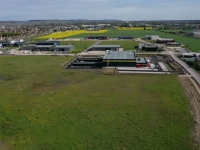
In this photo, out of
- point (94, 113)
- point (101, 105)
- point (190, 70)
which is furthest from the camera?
point (190, 70)

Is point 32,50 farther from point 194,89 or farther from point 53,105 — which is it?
point 194,89

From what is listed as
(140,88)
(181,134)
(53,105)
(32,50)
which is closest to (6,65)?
(32,50)

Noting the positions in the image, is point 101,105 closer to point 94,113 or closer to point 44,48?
point 94,113

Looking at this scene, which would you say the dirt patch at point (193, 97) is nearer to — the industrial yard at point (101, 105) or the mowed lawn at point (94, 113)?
the industrial yard at point (101, 105)

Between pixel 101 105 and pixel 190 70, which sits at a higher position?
pixel 190 70

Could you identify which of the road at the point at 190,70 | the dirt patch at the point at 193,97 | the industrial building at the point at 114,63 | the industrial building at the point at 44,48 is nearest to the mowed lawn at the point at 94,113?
the dirt patch at the point at 193,97

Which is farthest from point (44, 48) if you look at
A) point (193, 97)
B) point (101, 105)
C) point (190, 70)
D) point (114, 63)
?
point (193, 97)
